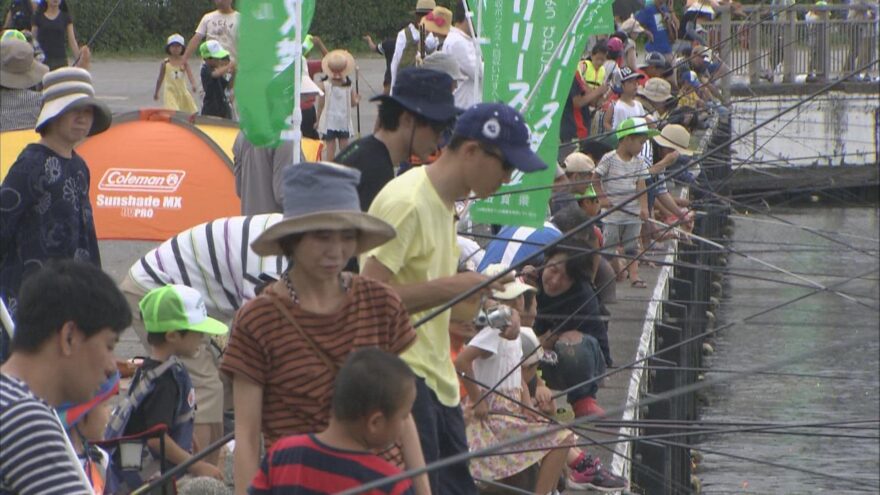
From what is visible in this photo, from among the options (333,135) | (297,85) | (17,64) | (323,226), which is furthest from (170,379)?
(333,135)

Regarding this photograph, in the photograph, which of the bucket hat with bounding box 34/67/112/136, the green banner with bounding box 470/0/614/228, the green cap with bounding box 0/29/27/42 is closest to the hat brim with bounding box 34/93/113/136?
the bucket hat with bounding box 34/67/112/136

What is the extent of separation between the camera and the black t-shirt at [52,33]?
1459 centimetres

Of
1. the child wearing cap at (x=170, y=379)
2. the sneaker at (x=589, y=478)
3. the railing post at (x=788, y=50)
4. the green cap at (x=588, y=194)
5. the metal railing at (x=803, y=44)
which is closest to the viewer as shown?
the child wearing cap at (x=170, y=379)

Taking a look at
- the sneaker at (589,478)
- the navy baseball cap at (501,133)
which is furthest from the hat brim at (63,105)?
the sneaker at (589,478)

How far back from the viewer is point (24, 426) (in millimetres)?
2836

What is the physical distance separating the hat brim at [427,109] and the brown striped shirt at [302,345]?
779 mm

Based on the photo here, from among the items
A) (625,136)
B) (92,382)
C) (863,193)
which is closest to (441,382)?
(92,382)

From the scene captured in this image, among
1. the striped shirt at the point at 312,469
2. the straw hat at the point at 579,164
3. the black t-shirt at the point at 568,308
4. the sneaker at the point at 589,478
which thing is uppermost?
the striped shirt at the point at 312,469

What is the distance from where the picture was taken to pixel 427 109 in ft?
15.0

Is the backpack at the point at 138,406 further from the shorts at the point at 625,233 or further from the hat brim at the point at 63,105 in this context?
the shorts at the point at 625,233

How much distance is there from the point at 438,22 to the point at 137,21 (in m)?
13.9

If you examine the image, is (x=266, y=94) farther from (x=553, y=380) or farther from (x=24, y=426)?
(x=24, y=426)

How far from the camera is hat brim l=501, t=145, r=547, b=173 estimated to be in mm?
4289

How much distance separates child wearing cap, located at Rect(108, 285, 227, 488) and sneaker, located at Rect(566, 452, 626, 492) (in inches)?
83.7
